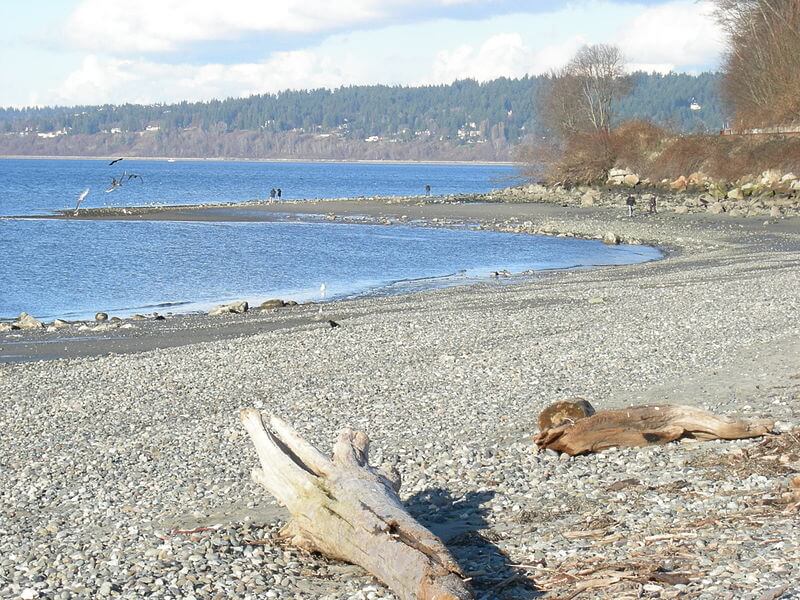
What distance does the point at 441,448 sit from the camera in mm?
10859

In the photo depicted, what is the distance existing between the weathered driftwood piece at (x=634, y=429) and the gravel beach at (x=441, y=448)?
0.51ft

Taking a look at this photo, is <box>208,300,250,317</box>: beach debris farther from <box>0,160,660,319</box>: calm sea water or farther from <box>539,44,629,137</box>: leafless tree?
<box>539,44,629,137</box>: leafless tree

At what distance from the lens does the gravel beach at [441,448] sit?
7.17 metres

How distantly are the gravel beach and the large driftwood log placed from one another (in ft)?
0.66

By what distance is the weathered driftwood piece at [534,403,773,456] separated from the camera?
9.86 metres

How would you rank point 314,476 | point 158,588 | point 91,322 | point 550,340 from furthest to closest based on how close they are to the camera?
1. point 91,322
2. point 550,340
3. point 314,476
4. point 158,588

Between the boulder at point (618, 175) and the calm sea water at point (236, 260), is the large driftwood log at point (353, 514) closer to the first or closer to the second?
the calm sea water at point (236, 260)

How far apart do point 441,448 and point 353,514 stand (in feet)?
11.4

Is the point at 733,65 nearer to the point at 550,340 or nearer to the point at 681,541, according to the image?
the point at 550,340

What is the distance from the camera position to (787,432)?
9750 mm

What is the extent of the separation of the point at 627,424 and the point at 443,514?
86.6 inches

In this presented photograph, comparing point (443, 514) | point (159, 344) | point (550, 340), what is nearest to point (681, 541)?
point (443, 514)

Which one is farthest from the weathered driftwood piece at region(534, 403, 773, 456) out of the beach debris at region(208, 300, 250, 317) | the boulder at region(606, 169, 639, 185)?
the boulder at region(606, 169, 639, 185)

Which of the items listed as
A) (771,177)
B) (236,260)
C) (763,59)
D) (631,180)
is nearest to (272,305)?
(236,260)
